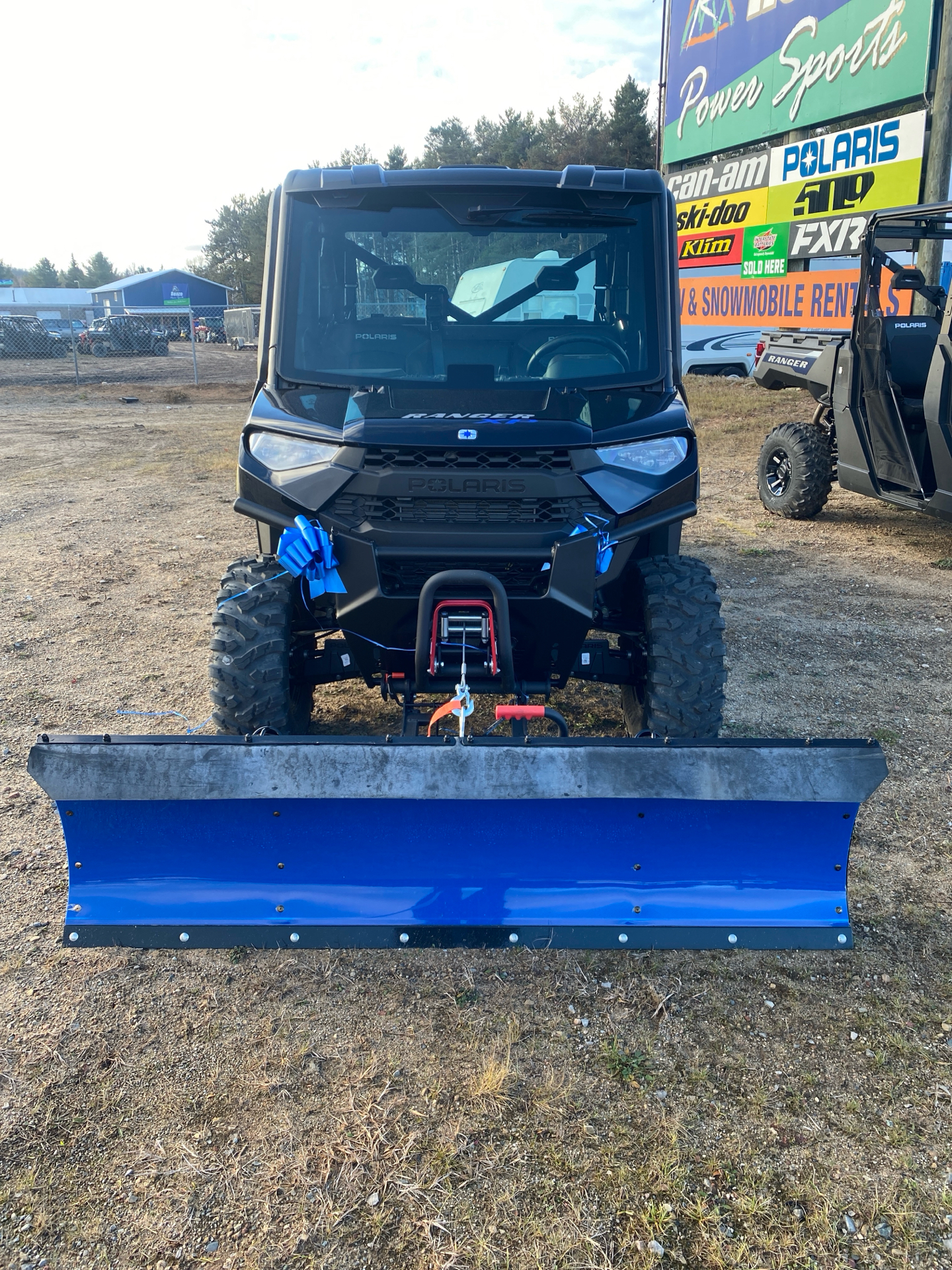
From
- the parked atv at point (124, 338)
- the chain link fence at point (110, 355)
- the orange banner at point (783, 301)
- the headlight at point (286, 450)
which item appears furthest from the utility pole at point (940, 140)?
the parked atv at point (124, 338)

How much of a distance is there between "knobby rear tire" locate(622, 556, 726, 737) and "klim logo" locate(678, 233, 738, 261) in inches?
638

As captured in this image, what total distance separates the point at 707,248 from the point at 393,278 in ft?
56.1

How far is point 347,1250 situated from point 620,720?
9.04 feet

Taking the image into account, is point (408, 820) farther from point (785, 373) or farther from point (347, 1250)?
point (785, 373)

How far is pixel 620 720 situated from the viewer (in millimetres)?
4340

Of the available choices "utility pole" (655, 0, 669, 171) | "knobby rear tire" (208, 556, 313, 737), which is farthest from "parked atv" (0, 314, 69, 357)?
"knobby rear tire" (208, 556, 313, 737)

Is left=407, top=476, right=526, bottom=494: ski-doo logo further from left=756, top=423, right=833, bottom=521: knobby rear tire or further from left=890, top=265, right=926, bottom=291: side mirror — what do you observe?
left=756, top=423, right=833, bottom=521: knobby rear tire

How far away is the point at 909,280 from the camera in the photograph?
21.1ft

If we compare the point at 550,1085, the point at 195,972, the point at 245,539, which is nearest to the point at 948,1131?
the point at 550,1085

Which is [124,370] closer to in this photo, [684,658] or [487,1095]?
[684,658]

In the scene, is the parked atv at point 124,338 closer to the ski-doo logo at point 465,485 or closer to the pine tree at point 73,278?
the ski-doo logo at point 465,485

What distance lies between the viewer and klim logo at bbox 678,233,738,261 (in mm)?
18000

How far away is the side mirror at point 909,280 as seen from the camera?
21.0 feet

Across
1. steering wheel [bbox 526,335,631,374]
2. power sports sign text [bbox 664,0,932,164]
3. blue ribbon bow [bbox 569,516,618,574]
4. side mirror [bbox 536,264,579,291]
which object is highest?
power sports sign text [bbox 664,0,932,164]
